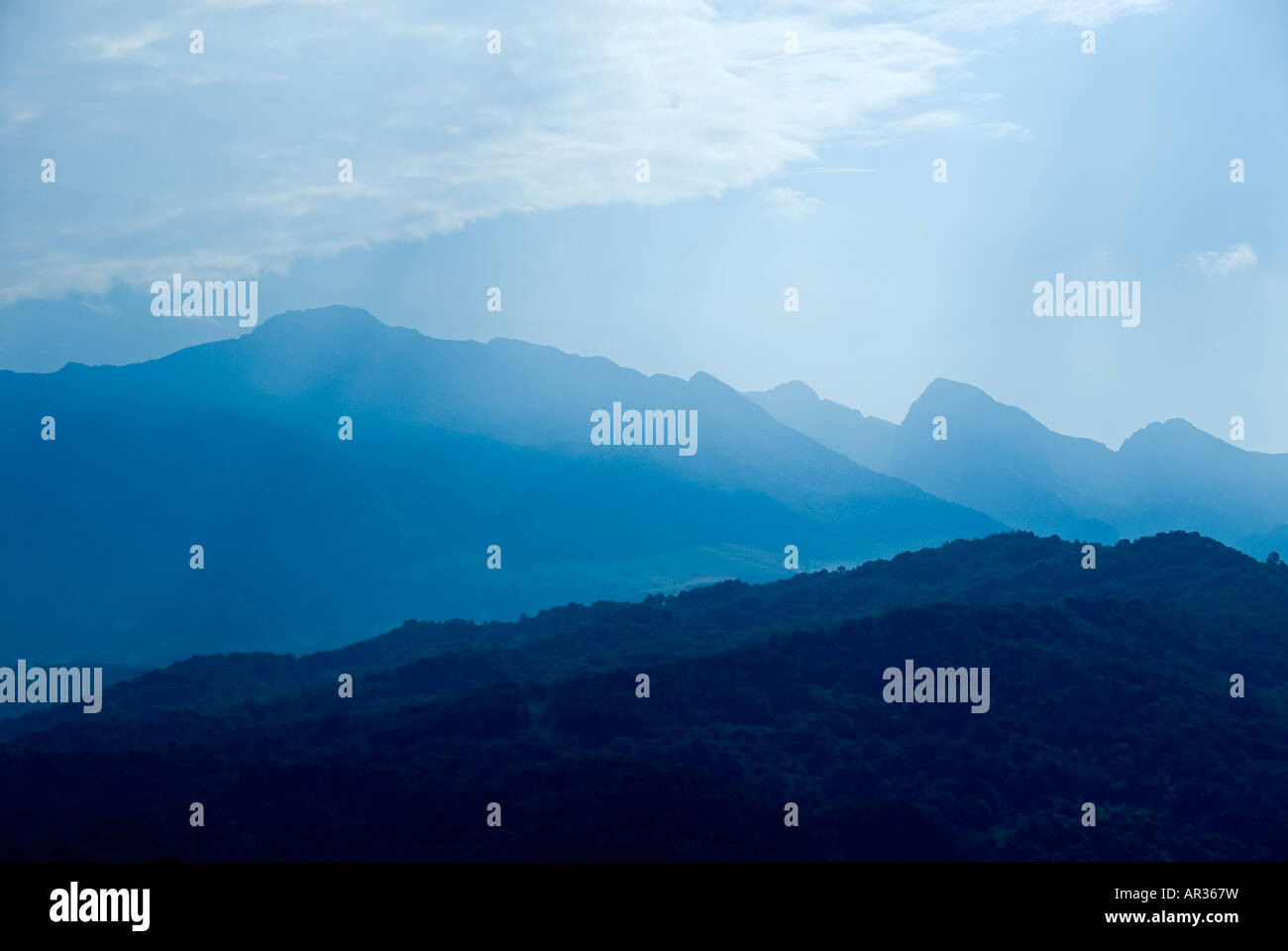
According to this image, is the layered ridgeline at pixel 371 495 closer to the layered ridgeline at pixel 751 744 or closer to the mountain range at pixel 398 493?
the mountain range at pixel 398 493

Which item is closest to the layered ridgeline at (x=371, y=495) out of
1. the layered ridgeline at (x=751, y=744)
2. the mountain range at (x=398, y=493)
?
the mountain range at (x=398, y=493)

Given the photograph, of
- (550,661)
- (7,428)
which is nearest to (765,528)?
(550,661)

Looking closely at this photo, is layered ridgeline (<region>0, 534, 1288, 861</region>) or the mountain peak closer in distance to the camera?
layered ridgeline (<region>0, 534, 1288, 861</region>)

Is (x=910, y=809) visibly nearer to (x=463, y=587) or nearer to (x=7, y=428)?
(x=463, y=587)

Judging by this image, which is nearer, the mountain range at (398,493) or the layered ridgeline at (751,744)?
the layered ridgeline at (751,744)

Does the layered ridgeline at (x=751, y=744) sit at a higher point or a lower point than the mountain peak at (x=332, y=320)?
lower

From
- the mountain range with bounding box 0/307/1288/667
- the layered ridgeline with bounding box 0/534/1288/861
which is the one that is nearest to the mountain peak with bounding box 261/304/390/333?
the mountain range with bounding box 0/307/1288/667

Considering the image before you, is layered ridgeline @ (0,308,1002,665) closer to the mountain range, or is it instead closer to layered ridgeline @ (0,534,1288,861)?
the mountain range
